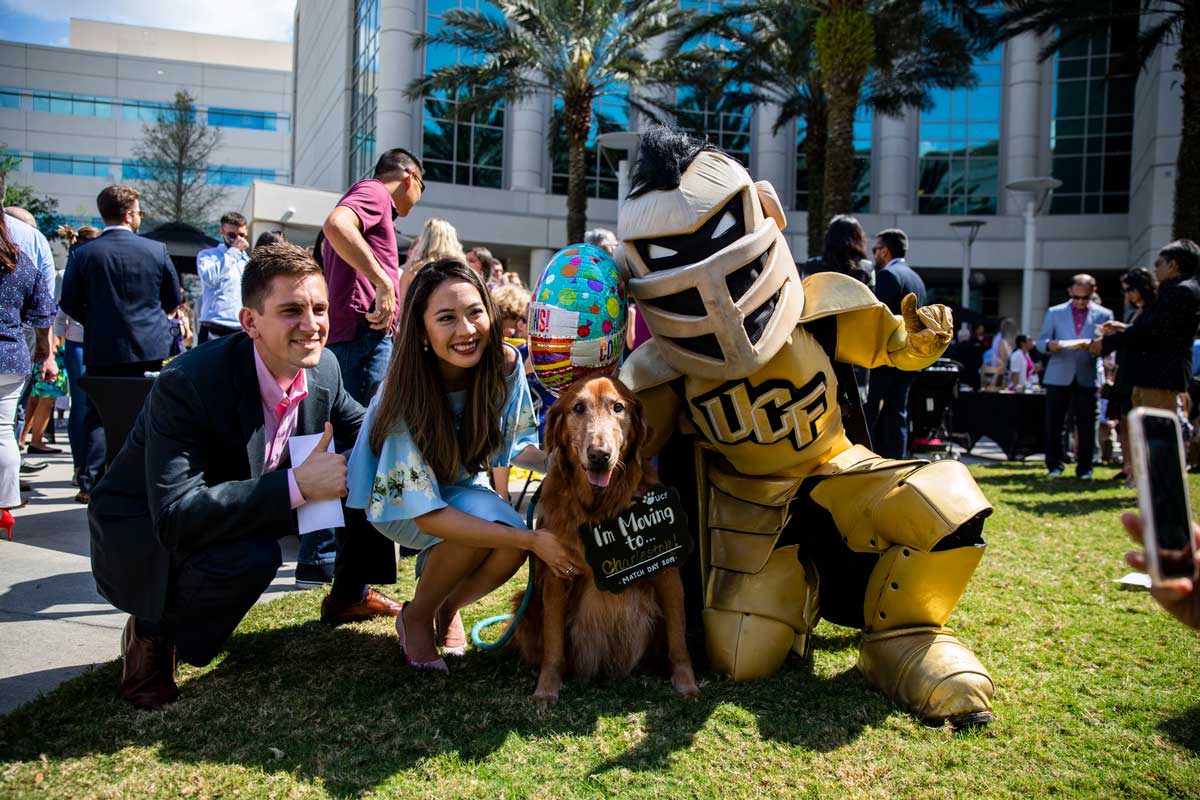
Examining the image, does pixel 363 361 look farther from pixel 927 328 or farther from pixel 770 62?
pixel 770 62

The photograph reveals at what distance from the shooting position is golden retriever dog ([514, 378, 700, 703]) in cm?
294

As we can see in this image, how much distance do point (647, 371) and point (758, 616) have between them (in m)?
1.03

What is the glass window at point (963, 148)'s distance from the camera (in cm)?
2802

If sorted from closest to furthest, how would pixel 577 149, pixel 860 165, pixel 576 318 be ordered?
pixel 576 318, pixel 577 149, pixel 860 165

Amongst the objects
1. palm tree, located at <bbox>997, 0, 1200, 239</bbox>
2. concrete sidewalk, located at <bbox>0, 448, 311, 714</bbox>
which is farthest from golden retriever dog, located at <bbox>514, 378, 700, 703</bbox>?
palm tree, located at <bbox>997, 0, 1200, 239</bbox>

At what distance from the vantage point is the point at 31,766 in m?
2.38

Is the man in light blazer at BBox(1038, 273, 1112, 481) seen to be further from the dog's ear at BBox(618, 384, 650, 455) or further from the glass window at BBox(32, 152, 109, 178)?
the glass window at BBox(32, 152, 109, 178)

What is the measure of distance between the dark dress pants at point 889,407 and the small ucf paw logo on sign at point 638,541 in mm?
3770

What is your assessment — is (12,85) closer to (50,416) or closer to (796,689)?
(50,416)

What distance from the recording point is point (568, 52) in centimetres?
1902

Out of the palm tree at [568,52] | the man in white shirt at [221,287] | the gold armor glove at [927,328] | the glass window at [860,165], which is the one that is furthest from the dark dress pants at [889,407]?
the glass window at [860,165]

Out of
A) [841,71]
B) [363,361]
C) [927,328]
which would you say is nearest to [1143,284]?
[927,328]

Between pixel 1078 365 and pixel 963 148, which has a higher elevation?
pixel 963 148

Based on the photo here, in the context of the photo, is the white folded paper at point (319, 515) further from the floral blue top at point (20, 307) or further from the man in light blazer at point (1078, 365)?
the man in light blazer at point (1078, 365)
